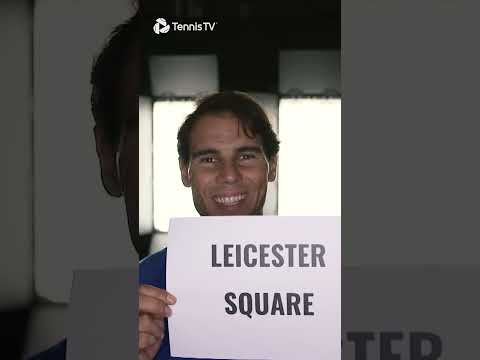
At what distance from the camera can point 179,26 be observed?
4.68 ft

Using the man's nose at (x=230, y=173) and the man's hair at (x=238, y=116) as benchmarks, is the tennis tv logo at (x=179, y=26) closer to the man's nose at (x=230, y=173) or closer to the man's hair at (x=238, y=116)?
the man's hair at (x=238, y=116)

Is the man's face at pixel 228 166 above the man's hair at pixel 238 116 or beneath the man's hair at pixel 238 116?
beneath

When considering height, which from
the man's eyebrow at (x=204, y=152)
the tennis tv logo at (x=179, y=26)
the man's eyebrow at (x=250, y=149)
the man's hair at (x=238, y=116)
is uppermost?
the tennis tv logo at (x=179, y=26)

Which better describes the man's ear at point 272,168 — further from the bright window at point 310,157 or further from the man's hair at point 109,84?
the man's hair at point 109,84

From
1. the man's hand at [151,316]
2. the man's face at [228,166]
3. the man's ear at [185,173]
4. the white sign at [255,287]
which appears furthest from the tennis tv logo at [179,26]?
the man's hand at [151,316]

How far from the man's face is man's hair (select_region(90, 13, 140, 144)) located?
0.21m

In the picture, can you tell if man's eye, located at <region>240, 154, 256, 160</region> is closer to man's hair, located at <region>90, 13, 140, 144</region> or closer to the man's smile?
the man's smile

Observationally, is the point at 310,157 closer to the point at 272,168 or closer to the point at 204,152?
the point at 272,168

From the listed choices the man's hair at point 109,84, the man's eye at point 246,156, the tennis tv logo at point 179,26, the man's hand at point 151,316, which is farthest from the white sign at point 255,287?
the tennis tv logo at point 179,26

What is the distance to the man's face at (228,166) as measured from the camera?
142 centimetres

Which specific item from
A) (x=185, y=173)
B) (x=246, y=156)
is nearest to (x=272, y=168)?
(x=246, y=156)

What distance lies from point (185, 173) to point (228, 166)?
10 centimetres

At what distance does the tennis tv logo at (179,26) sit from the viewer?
1.42 meters

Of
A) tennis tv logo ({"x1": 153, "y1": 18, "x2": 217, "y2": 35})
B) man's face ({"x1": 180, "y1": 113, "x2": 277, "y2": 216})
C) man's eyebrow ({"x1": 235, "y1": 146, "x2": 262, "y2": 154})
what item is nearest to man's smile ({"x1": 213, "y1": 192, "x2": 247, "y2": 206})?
man's face ({"x1": 180, "y1": 113, "x2": 277, "y2": 216})
